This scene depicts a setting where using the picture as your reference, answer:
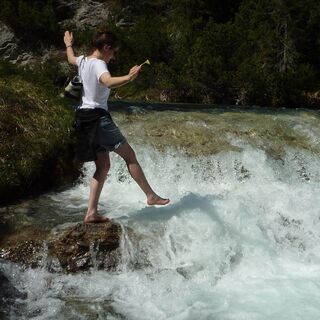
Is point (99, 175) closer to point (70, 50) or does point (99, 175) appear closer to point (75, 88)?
point (75, 88)

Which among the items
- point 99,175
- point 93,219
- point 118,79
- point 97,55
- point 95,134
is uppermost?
point 97,55

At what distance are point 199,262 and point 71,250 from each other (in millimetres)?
1288

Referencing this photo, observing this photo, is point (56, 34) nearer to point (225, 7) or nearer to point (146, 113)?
point (225, 7)

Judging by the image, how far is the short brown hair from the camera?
14.9ft

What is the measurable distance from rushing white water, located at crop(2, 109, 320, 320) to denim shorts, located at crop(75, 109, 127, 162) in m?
0.98

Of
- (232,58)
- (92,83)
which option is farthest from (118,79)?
(232,58)

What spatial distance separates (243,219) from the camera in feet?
19.2

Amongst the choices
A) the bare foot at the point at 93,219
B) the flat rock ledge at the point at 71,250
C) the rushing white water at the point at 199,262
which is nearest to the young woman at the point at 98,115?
the bare foot at the point at 93,219

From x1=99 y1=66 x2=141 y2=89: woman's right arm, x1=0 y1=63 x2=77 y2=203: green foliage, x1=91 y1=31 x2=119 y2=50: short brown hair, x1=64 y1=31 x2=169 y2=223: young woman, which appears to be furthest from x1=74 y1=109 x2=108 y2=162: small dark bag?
x1=0 y1=63 x2=77 y2=203: green foliage

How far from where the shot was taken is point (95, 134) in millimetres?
4758

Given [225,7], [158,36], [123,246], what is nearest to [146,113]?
[123,246]

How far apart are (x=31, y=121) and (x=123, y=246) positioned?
2.61 m

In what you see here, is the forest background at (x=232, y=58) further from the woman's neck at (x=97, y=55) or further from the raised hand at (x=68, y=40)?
the woman's neck at (x=97, y=55)

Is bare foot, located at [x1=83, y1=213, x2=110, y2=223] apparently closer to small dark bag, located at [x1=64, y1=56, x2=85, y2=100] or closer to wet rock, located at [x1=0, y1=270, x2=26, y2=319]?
wet rock, located at [x1=0, y1=270, x2=26, y2=319]
